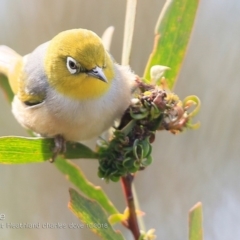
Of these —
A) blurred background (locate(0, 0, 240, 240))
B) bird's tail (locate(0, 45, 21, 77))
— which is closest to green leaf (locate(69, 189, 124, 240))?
bird's tail (locate(0, 45, 21, 77))

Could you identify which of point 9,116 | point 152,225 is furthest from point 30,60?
point 152,225

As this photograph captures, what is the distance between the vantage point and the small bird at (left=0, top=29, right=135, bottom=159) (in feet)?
2.77

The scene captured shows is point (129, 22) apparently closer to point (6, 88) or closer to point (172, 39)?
point (172, 39)

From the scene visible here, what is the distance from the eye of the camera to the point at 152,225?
7.27 ft

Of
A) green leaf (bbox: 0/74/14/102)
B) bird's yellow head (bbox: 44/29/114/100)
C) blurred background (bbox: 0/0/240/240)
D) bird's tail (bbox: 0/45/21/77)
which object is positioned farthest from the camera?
blurred background (bbox: 0/0/240/240)

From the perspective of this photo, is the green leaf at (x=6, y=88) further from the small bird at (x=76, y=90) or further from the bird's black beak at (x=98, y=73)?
the bird's black beak at (x=98, y=73)

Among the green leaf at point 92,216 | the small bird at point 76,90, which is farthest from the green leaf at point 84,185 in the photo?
the green leaf at point 92,216

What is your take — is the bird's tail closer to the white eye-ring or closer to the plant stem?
the white eye-ring

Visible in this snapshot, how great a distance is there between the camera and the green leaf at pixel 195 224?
29.9 inches

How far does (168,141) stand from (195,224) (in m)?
1.44

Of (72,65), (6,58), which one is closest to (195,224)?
(72,65)

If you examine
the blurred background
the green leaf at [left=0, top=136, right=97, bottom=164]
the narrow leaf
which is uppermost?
the narrow leaf

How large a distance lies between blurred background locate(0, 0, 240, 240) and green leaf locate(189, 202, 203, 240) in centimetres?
132

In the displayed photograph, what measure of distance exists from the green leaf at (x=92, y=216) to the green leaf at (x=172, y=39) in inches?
11.9
